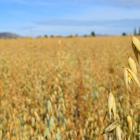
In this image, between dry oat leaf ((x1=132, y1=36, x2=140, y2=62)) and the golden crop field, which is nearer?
dry oat leaf ((x1=132, y1=36, x2=140, y2=62))

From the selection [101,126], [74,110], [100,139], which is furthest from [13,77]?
[100,139]

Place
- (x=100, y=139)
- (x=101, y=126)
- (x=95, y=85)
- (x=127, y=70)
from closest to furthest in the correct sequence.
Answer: (x=127, y=70)
(x=100, y=139)
(x=101, y=126)
(x=95, y=85)

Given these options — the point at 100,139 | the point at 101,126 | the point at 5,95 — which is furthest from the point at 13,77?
the point at 100,139

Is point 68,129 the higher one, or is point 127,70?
point 127,70

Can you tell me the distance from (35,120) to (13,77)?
2.29 metres

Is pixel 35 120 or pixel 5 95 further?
pixel 5 95

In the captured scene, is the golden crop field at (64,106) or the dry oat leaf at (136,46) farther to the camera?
the golden crop field at (64,106)

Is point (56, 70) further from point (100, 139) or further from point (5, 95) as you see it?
point (100, 139)

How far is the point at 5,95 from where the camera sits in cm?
405

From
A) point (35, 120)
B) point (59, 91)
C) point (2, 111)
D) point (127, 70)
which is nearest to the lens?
point (127, 70)

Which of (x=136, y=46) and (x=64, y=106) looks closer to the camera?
(x=136, y=46)

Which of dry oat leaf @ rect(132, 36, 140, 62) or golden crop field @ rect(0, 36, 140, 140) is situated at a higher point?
dry oat leaf @ rect(132, 36, 140, 62)

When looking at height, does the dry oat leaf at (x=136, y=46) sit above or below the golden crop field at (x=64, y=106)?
above

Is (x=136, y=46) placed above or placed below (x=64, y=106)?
above
